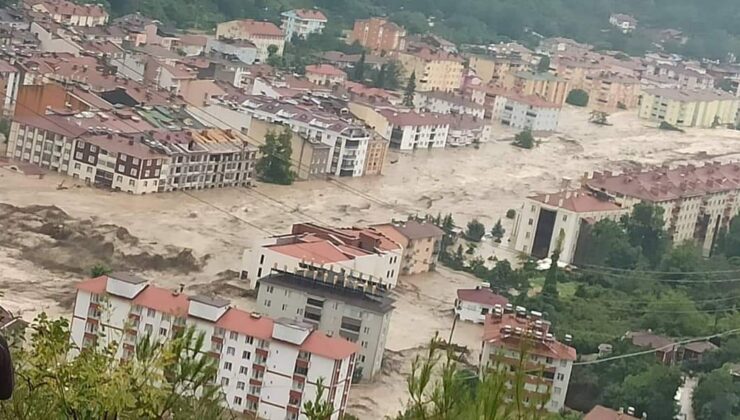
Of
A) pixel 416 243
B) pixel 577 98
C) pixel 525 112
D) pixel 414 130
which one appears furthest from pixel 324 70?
pixel 416 243

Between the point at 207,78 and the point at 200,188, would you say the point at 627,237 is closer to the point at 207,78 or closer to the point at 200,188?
the point at 200,188

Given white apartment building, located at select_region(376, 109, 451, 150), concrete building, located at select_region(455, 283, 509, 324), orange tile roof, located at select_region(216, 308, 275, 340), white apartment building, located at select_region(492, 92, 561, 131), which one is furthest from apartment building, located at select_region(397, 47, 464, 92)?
orange tile roof, located at select_region(216, 308, 275, 340)

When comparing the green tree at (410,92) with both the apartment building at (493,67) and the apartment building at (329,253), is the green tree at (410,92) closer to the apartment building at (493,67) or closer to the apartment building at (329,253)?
the apartment building at (493,67)

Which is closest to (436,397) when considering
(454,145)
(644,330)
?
(644,330)

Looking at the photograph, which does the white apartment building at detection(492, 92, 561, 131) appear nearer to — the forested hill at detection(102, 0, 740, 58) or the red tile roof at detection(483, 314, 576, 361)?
the forested hill at detection(102, 0, 740, 58)

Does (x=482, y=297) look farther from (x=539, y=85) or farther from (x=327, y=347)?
(x=539, y=85)
